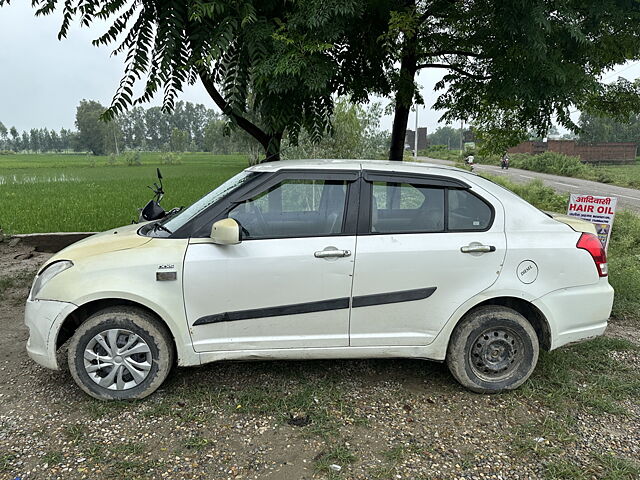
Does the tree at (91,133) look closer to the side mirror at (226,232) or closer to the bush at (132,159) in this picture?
the bush at (132,159)

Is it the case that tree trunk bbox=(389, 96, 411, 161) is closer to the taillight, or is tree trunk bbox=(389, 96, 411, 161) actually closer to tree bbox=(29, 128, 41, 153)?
the taillight

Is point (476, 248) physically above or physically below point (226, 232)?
below

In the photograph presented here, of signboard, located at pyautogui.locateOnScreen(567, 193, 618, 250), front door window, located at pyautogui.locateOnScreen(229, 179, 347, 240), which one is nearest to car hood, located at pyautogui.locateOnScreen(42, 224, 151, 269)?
front door window, located at pyautogui.locateOnScreen(229, 179, 347, 240)

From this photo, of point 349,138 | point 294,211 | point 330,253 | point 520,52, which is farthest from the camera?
point 349,138

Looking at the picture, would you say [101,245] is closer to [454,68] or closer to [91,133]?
[454,68]

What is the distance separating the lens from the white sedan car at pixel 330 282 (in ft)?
9.84

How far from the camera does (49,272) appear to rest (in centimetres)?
311

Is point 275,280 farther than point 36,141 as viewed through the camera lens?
No

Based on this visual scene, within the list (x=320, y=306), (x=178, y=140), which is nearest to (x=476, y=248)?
(x=320, y=306)

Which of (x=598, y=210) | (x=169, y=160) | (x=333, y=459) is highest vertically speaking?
(x=169, y=160)

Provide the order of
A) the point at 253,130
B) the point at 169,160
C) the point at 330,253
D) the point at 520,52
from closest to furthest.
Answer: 1. the point at 330,253
2. the point at 520,52
3. the point at 253,130
4. the point at 169,160

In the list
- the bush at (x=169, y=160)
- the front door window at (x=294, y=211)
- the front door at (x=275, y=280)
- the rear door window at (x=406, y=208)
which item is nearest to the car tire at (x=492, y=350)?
the rear door window at (x=406, y=208)

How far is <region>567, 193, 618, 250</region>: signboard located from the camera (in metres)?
5.56

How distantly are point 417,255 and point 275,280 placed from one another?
101 cm
